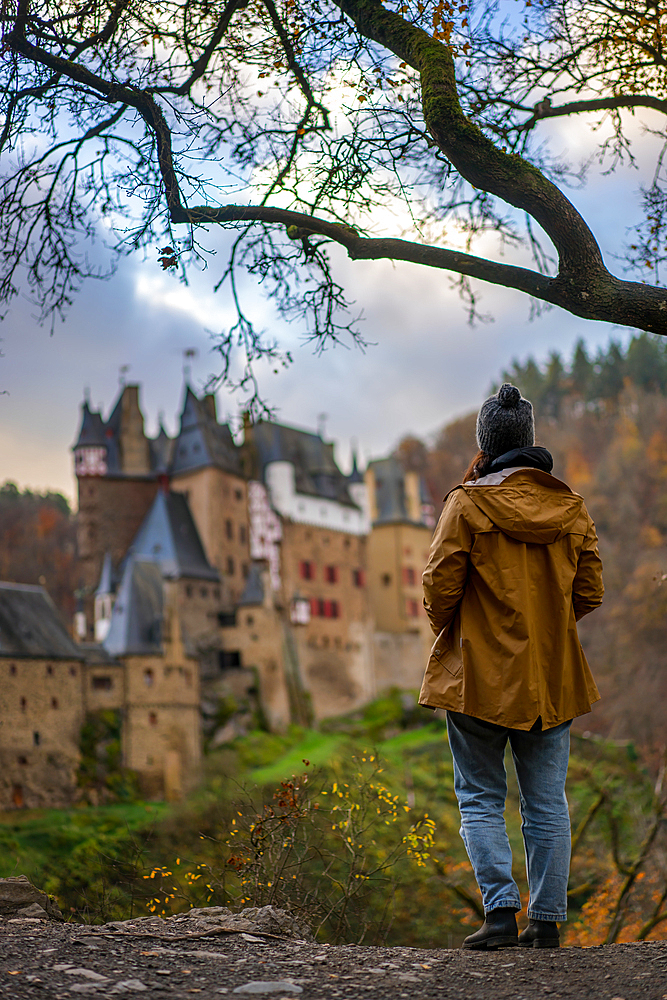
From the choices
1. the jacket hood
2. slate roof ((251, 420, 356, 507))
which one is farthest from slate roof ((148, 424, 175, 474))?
the jacket hood

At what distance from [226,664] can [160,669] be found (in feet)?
22.2

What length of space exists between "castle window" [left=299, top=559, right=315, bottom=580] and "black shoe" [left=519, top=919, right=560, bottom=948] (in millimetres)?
43355

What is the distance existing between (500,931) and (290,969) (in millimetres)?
984

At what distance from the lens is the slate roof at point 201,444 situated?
147 ft

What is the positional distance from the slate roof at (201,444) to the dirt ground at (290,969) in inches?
1579

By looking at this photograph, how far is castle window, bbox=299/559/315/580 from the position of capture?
1885 inches

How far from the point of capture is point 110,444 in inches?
1753

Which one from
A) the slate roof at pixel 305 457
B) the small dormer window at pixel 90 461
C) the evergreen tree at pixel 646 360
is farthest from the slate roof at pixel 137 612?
the evergreen tree at pixel 646 360

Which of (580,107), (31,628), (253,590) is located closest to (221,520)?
(253,590)

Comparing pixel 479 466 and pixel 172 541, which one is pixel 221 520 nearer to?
pixel 172 541

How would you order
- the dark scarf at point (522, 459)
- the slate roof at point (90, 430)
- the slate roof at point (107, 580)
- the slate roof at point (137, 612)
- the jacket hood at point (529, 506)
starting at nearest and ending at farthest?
the jacket hood at point (529, 506) < the dark scarf at point (522, 459) < the slate roof at point (137, 612) < the slate roof at point (107, 580) < the slate roof at point (90, 430)

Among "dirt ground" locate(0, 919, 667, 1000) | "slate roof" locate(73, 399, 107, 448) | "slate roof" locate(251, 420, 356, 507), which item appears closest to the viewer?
"dirt ground" locate(0, 919, 667, 1000)

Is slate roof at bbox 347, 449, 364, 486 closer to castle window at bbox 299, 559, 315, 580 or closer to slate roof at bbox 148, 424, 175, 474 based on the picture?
castle window at bbox 299, 559, 315, 580

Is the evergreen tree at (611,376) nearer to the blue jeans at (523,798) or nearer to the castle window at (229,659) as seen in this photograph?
the castle window at (229,659)
